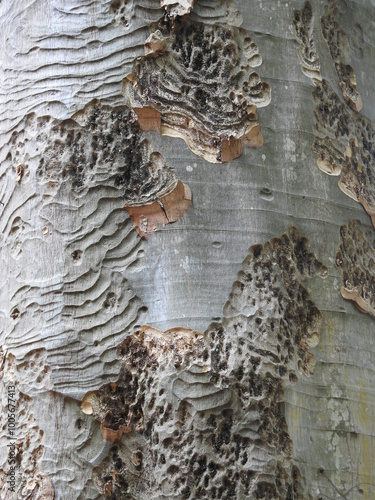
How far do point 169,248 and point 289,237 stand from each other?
223 millimetres

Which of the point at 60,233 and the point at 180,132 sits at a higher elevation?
the point at 180,132

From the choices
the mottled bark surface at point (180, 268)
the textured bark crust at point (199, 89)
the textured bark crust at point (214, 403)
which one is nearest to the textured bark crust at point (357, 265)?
the mottled bark surface at point (180, 268)

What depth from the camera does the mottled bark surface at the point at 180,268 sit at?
1.10 meters

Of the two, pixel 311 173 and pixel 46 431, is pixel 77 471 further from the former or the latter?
pixel 311 173

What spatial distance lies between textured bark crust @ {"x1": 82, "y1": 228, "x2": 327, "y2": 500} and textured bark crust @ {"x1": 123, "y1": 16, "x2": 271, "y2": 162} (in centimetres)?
22

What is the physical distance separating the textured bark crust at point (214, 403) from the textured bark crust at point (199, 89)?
8.6 inches

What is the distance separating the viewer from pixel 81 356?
1.15 metres

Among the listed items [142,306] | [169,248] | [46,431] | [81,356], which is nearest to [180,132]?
[169,248]

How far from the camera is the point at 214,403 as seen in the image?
3.56ft

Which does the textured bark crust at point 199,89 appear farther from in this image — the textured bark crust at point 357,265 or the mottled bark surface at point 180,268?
the textured bark crust at point 357,265

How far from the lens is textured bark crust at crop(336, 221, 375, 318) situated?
1.25 metres

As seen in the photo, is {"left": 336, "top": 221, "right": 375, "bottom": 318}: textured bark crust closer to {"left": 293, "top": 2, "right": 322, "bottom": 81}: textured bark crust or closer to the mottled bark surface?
the mottled bark surface

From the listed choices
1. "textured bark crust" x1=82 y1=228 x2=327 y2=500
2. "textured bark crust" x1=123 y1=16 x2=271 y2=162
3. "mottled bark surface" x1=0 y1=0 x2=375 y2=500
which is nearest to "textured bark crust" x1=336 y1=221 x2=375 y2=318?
"mottled bark surface" x1=0 y1=0 x2=375 y2=500

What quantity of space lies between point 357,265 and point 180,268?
377 mm
